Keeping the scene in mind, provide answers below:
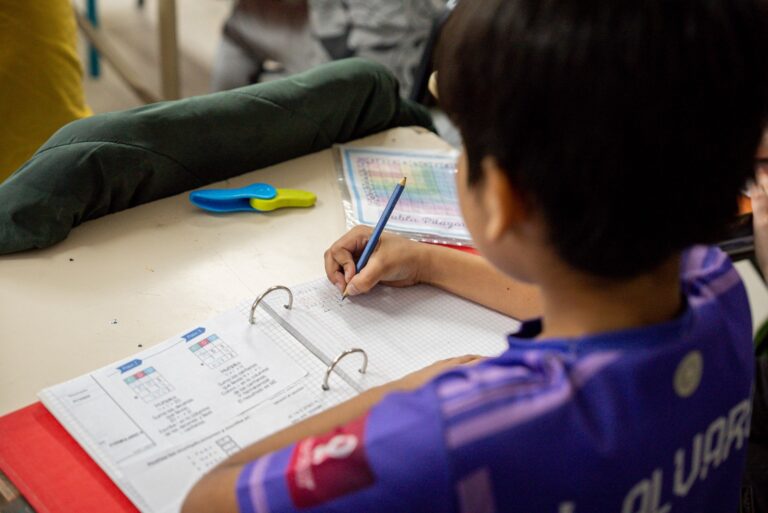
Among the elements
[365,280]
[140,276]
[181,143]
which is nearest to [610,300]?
[365,280]

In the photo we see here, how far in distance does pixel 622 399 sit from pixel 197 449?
1.35ft

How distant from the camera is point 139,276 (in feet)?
3.38

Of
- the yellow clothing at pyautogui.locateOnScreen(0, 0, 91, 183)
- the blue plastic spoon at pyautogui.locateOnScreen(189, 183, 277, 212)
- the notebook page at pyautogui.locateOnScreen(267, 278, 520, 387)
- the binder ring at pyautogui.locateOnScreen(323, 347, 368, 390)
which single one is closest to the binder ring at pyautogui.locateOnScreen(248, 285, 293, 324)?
the notebook page at pyautogui.locateOnScreen(267, 278, 520, 387)

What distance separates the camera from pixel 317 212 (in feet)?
3.91

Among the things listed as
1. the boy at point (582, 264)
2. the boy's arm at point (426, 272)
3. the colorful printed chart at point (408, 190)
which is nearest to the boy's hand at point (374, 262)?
the boy's arm at point (426, 272)

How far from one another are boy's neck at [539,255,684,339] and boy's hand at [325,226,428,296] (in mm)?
393

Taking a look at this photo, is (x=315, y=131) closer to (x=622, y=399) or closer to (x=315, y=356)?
(x=315, y=356)

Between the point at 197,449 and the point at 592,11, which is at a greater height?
the point at 592,11

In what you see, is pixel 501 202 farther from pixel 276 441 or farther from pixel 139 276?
pixel 139 276

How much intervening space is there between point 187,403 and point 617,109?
525 millimetres

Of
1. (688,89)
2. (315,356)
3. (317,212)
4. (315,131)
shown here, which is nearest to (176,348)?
(315,356)

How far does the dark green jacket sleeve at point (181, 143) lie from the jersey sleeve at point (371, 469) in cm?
56

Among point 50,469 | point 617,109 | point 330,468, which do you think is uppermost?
point 617,109

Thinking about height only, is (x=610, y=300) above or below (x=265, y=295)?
above
